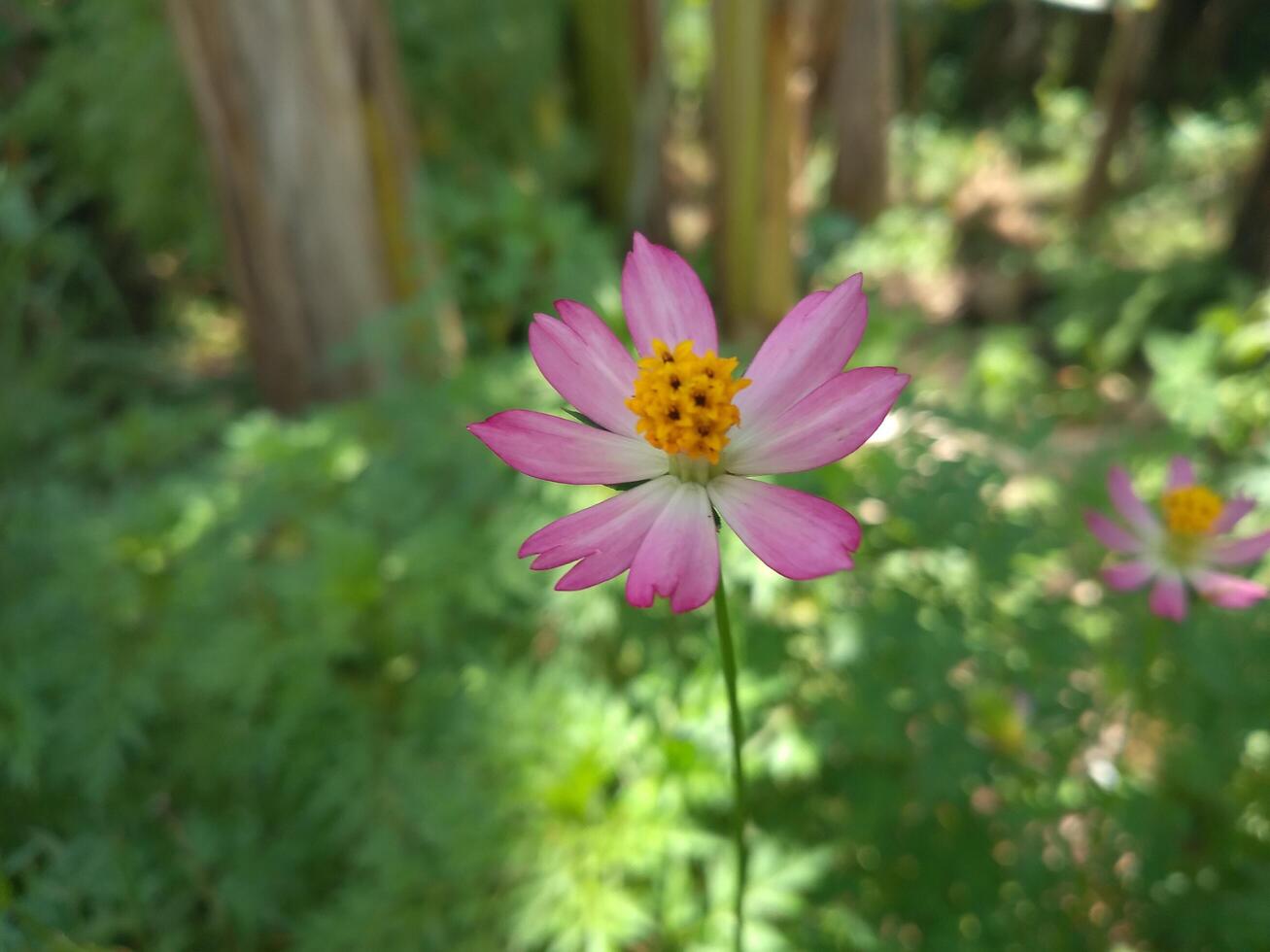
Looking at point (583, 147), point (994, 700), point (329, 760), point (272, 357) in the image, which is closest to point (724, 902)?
point (994, 700)

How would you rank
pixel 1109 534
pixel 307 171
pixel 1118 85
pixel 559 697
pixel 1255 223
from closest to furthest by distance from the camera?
pixel 1109 534
pixel 559 697
pixel 307 171
pixel 1255 223
pixel 1118 85

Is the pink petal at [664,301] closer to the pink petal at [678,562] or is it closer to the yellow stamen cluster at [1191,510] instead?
the pink petal at [678,562]

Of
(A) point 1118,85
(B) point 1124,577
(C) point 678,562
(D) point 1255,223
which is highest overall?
(C) point 678,562

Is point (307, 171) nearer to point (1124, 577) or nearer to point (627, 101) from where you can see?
point (627, 101)

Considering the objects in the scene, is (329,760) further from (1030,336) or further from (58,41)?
(1030,336)

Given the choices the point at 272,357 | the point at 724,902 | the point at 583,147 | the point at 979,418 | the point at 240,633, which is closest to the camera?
→ the point at 724,902

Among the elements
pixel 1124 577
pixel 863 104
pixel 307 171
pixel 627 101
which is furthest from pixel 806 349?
pixel 863 104
